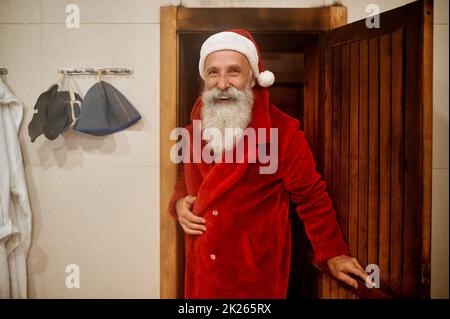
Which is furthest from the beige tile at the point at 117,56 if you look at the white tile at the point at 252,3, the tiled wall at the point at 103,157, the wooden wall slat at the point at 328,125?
the wooden wall slat at the point at 328,125

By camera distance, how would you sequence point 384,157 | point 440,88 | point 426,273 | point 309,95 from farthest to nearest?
point 309,95 → point 440,88 → point 384,157 → point 426,273

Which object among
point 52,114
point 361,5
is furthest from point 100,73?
point 361,5

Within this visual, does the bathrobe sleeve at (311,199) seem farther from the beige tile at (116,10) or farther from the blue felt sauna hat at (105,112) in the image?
the beige tile at (116,10)

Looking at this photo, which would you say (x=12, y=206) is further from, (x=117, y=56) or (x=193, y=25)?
(x=193, y=25)

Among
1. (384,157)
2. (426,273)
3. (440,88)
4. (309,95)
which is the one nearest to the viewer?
(426,273)

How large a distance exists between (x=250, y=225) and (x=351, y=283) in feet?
1.32

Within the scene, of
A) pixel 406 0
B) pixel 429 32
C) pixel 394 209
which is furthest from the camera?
pixel 406 0

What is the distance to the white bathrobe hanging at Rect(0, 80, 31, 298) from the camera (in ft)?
3.32

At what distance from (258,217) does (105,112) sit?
2.18 feet

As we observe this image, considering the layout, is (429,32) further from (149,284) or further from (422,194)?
(149,284)

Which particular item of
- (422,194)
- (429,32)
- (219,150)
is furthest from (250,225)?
(429,32)

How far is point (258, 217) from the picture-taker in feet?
3.18
